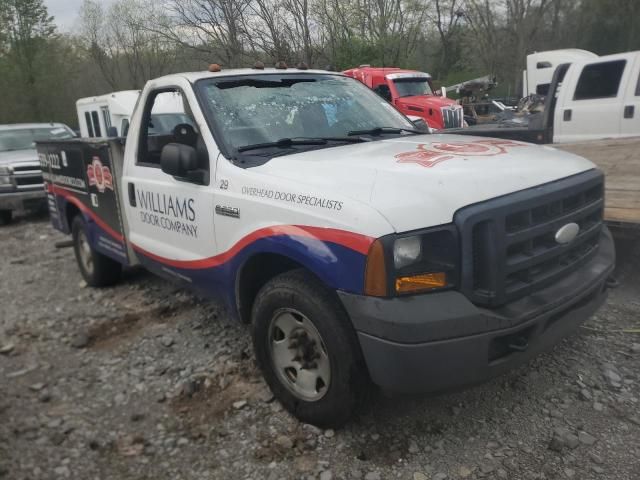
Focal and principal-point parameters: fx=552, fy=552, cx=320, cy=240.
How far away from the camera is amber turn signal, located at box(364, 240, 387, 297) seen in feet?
7.82

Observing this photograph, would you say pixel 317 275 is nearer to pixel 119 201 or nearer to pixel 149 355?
pixel 149 355

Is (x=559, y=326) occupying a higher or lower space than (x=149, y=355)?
higher

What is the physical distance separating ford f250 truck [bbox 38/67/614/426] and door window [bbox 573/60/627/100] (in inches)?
208

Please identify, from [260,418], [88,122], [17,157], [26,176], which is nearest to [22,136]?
[17,157]

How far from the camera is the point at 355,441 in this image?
114 inches

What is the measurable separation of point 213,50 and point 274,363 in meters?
16.4

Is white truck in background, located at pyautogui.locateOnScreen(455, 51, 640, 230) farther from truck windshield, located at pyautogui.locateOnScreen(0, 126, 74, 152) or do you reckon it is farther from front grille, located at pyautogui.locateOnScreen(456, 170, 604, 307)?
truck windshield, located at pyautogui.locateOnScreen(0, 126, 74, 152)

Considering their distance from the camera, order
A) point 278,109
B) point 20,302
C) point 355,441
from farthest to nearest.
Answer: point 20,302 < point 278,109 < point 355,441

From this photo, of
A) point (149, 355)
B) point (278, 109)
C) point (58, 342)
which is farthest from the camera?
point (58, 342)

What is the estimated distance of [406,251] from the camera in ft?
7.98

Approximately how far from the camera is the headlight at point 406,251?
241cm

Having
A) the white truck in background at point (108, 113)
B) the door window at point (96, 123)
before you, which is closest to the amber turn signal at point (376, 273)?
the white truck in background at point (108, 113)

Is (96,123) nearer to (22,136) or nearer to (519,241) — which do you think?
(22,136)

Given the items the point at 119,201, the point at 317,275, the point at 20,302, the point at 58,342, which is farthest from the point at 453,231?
the point at 20,302
